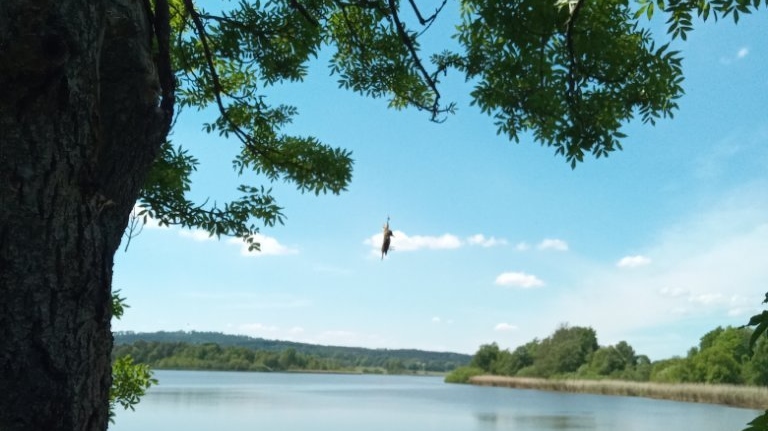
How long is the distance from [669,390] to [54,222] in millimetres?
43327

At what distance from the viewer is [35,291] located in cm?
188

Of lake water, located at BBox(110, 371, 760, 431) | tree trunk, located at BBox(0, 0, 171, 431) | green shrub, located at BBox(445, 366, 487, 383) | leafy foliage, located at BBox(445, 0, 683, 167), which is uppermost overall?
leafy foliage, located at BBox(445, 0, 683, 167)

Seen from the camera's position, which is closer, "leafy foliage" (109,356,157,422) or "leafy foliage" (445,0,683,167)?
"leafy foliage" (445,0,683,167)

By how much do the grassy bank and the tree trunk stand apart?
30.0 m

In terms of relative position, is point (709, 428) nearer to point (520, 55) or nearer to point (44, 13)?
point (520, 55)

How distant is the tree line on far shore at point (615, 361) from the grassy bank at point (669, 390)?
1.70 m

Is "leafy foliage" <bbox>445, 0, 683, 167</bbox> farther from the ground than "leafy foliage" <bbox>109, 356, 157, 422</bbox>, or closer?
farther from the ground

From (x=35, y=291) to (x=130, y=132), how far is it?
0.68 m

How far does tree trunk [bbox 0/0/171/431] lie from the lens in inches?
73.2

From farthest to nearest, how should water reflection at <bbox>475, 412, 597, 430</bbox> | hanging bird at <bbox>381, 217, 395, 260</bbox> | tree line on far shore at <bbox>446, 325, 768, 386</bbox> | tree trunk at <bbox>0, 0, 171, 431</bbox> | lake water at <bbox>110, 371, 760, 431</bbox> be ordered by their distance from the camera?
1. tree line on far shore at <bbox>446, 325, 768, 386</bbox>
2. water reflection at <bbox>475, 412, 597, 430</bbox>
3. lake water at <bbox>110, 371, 760, 431</bbox>
4. hanging bird at <bbox>381, 217, 395, 260</bbox>
5. tree trunk at <bbox>0, 0, 171, 431</bbox>

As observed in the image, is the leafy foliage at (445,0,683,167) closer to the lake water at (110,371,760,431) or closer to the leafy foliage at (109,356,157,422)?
the leafy foliage at (109,356,157,422)

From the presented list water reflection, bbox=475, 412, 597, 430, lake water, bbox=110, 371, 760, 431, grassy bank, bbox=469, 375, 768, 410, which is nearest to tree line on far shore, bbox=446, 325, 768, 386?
grassy bank, bbox=469, 375, 768, 410

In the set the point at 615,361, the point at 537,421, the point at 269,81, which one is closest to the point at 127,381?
the point at 269,81

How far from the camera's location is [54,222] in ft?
6.34
